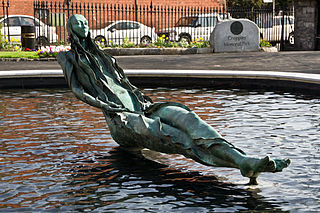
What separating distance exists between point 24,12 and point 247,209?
3553 cm

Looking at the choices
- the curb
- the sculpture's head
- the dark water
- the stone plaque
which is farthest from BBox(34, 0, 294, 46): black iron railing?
the sculpture's head

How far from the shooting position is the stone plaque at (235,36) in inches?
886

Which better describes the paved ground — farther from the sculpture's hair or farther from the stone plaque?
the sculpture's hair

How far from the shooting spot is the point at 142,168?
6188mm

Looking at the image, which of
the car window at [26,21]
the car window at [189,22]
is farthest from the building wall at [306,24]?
the car window at [26,21]

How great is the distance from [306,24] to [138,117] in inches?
795

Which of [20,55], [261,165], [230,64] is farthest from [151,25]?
[261,165]

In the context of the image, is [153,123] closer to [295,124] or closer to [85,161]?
[85,161]

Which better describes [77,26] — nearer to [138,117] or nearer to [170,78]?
[138,117]

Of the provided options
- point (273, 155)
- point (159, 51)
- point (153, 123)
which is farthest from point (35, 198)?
point (159, 51)

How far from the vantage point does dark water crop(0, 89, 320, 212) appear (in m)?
5.05

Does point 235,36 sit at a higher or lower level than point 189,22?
lower

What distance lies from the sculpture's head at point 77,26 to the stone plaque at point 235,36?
16.1 meters

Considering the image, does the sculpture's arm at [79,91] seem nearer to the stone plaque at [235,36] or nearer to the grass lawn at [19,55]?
the grass lawn at [19,55]
